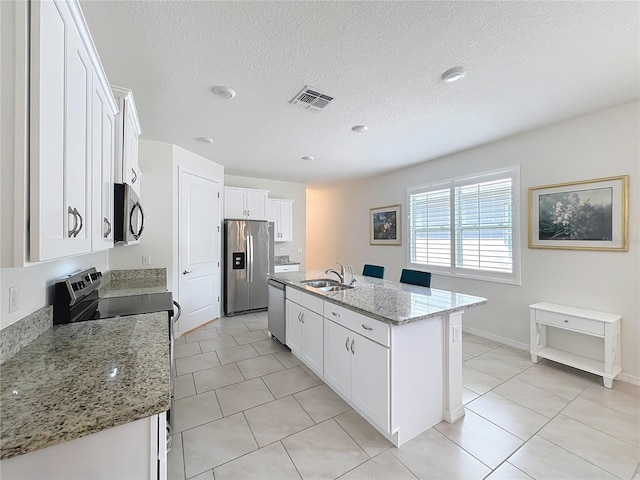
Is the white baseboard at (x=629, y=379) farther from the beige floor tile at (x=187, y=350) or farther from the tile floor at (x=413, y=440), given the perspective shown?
the beige floor tile at (x=187, y=350)

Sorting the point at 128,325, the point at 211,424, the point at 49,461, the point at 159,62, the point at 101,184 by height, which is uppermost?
the point at 159,62

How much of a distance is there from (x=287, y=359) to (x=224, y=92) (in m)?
2.77

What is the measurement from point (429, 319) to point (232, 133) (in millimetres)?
2909

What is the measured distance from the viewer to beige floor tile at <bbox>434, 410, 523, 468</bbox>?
169 centimetres

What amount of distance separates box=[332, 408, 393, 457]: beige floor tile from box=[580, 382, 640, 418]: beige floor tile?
192cm

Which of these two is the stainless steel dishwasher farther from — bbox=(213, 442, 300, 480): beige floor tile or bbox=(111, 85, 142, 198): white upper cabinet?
bbox=(111, 85, 142, 198): white upper cabinet

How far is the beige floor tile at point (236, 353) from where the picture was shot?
3.01 m

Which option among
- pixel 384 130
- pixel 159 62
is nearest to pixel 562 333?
pixel 384 130

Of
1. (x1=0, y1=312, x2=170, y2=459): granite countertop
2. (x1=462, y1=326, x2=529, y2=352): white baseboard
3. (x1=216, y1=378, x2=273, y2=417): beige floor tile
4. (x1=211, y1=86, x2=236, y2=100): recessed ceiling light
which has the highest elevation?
(x1=211, y1=86, x2=236, y2=100): recessed ceiling light

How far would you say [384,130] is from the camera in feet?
10.2

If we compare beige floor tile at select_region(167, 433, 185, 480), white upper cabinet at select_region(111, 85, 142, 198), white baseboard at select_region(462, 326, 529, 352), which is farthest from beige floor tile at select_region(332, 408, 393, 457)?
white baseboard at select_region(462, 326, 529, 352)

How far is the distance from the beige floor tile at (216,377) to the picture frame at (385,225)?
349cm

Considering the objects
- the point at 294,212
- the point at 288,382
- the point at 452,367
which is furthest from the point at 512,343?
the point at 294,212

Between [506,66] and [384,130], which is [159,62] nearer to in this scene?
[384,130]
